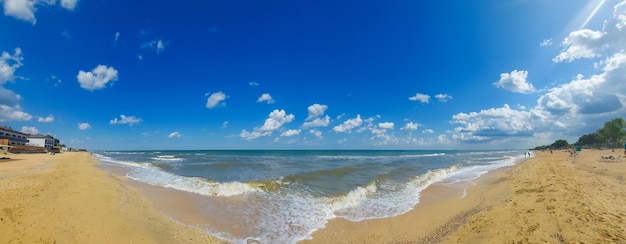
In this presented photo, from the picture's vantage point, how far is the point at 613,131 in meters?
75.2

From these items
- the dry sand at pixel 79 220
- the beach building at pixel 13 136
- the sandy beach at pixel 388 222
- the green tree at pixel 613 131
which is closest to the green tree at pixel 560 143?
the green tree at pixel 613 131

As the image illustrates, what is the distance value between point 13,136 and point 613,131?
545 feet

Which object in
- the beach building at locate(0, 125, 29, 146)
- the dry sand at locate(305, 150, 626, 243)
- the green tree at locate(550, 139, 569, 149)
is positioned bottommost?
the dry sand at locate(305, 150, 626, 243)

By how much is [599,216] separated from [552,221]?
1162mm

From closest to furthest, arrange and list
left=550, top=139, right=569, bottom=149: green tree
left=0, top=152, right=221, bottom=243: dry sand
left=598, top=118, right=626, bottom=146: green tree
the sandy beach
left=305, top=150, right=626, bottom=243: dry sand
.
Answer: left=305, top=150, right=626, bottom=243: dry sand
the sandy beach
left=0, top=152, right=221, bottom=243: dry sand
left=598, top=118, right=626, bottom=146: green tree
left=550, top=139, right=569, bottom=149: green tree

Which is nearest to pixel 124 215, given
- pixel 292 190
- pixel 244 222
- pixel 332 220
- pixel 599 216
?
pixel 244 222

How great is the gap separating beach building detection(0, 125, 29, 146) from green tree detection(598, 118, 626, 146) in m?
155

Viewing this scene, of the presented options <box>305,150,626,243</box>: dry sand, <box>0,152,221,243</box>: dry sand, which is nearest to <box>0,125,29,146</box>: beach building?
<box>0,152,221,243</box>: dry sand

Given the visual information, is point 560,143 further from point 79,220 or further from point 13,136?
point 13,136

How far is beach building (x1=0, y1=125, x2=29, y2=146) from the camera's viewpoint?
54.7 metres

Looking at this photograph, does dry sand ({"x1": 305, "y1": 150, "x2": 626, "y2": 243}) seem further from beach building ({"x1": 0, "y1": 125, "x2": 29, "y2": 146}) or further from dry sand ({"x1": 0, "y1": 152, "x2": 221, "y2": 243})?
beach building ({"x1": 0, "y1": 125, "x2": 29, "y2": 146})

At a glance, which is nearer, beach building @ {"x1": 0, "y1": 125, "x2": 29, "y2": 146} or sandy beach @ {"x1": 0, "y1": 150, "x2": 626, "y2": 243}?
sandy beach @ {"x1": 0, "y1": 150, "x2": 626, "y2": 243}

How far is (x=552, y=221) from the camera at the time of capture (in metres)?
6.40

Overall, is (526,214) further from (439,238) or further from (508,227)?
(439,238)
